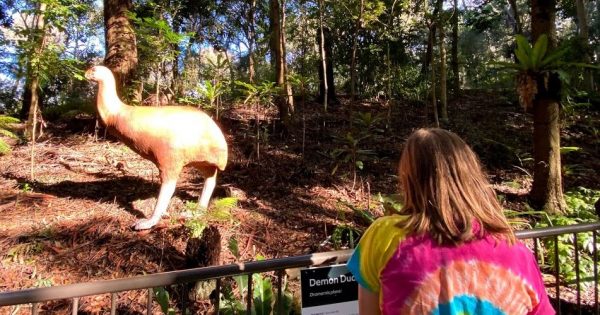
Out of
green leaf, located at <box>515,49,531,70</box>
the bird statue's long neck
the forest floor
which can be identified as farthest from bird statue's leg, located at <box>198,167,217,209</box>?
green leaf, located at <box>515,49,531,70</box>

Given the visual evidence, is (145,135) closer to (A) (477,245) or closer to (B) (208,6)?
(A) (477,245)

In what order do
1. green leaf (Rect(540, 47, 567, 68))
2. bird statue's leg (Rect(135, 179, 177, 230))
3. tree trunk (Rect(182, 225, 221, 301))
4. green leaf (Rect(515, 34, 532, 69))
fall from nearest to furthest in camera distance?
tree trunk (Rect(182, 225, 221, 301)) < bird statue's leg (Rect(135, 179, 177, 230)) < green leaf (Rect(540, 47, 567, 68)) < green leaf (Rect(515, 34, 532, 69))

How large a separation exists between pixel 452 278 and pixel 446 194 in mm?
263

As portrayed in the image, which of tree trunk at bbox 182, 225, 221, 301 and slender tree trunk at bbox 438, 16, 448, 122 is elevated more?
slender tree trunk at bbox 438, 16, 448, 122

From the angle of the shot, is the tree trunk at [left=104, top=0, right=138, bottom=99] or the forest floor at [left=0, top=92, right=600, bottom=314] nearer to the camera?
the forest floor at [left=0, top=92, right=600, bottom=314]

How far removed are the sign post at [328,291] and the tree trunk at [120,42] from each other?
652 cm

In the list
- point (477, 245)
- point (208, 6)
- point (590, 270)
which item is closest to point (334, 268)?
point (477, 245)

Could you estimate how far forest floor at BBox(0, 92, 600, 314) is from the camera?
4.27m

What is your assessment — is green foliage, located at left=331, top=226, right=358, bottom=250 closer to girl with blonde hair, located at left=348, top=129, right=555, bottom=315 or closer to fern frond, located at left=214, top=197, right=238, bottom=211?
fern frond, located at left=214, top=197, right=238, bottom=211

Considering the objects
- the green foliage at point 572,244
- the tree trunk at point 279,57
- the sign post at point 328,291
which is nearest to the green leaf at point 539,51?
the green foliage at point 572,244

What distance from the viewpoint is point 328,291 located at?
2021mm

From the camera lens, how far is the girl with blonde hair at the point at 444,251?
1.36 metres

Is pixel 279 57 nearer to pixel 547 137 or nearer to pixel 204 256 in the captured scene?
pixel 547 137

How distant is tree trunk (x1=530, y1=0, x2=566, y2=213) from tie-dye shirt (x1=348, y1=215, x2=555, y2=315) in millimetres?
5676
